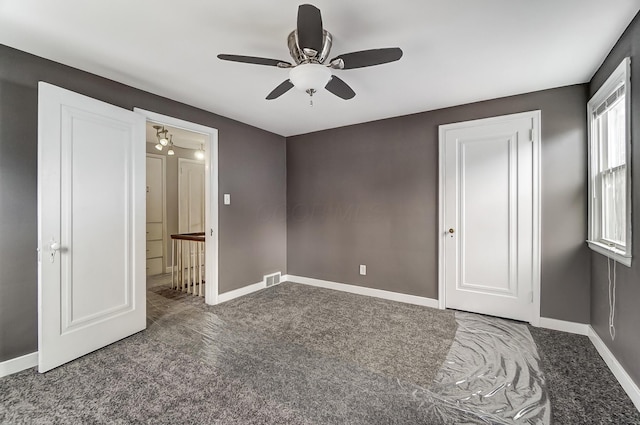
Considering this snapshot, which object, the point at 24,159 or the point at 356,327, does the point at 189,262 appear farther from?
the point at 356,327

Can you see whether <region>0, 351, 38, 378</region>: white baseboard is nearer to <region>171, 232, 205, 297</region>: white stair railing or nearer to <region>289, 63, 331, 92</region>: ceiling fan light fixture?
<region>171, 232, 205, 297</region>: white stair railing

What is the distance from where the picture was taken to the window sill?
1.86 meters

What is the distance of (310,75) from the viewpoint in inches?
69.8

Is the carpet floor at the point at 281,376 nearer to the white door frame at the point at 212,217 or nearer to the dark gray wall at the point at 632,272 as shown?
the dark gray wall at the point at 632,272

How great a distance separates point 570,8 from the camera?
166 centimetres

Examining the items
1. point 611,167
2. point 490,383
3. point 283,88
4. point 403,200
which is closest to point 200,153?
point 283,88

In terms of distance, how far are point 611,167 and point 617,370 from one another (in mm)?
1513

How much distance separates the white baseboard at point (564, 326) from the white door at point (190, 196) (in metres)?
5.57

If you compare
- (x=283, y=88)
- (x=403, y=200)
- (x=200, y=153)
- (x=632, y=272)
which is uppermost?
(x=200, y=153)

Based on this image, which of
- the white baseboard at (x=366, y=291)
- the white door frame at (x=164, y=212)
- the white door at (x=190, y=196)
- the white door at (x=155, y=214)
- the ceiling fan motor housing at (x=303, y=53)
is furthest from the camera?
the white door at (x=190, y=196)

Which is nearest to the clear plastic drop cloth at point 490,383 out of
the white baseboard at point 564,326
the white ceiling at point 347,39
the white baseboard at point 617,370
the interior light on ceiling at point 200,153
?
the white baseboard at point 564,326

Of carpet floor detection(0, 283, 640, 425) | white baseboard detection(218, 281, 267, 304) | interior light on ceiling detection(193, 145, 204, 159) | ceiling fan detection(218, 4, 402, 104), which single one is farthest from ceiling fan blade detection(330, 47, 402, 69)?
interior light on ceiling detection(193, 145, 204, 159)

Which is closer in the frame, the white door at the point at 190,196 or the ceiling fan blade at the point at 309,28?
the ceiling fan blade at the point at 309,28

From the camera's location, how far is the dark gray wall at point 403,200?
2715 millimetres
